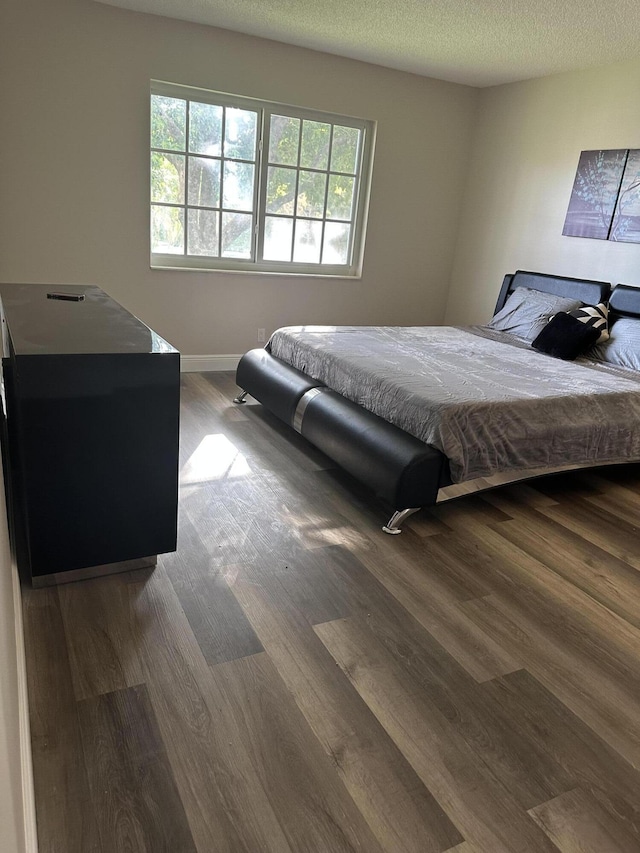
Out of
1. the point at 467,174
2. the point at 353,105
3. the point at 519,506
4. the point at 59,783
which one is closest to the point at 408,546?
the point at 519,506

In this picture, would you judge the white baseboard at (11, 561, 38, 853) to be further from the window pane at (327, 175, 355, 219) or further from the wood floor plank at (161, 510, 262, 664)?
the window pane at (327, 175, 355, 219)

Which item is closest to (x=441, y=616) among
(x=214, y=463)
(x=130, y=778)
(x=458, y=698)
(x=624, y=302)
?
(x=458, y=698)

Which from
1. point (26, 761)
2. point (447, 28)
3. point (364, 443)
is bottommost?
point (26, 761)

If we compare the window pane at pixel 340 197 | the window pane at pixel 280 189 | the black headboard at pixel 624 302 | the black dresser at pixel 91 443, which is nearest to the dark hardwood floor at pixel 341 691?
the black dresser at pixel 91 443

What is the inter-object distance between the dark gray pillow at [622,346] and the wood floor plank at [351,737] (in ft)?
9.00

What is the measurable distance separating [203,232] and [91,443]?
3.08m

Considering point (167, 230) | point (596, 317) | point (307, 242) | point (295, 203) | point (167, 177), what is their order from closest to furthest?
point (596, 317) → point (167, 177) → point (167, 230) → point (295, 203) → point (307, 242)

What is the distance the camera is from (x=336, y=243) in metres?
5.04

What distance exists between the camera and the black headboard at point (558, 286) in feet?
13.3

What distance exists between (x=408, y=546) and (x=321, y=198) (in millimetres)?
3389

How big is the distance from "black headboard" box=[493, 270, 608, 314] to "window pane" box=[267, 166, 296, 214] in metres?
1.85

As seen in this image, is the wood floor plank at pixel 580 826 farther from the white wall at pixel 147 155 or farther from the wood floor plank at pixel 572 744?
the white wall at pixel 147 155

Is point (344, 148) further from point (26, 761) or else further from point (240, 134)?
point (26, 761)

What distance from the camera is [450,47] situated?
3990mm
